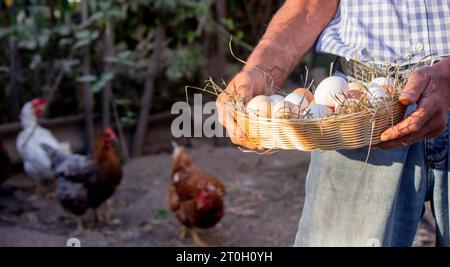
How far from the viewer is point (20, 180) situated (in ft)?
17.2

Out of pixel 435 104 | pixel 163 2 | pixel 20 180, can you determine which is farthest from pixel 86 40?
pixel 435 104

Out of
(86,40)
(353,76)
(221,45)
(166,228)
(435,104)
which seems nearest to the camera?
(435,104)

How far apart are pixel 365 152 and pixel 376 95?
0.76 feet

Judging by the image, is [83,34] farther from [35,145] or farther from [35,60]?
[35,145]

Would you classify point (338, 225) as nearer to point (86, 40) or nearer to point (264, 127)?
point (264, 127)

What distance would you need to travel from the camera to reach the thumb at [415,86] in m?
1.56

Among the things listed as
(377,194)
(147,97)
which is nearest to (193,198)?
(147,97)

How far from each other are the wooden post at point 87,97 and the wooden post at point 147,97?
0.46 m

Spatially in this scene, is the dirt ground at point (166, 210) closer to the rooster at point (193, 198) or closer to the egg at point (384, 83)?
the rooster at point (193, 198)

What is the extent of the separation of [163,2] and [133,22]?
0.40 metres

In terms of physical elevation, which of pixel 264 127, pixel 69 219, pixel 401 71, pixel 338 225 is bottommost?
pixel 69 219

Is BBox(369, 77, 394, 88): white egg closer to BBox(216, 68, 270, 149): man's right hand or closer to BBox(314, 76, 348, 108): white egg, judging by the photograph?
BBox(314, 76, 348, 108): white egg

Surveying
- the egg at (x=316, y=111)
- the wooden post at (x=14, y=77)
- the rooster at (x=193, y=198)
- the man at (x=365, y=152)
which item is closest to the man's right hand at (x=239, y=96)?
the man at (x=365, y=152)

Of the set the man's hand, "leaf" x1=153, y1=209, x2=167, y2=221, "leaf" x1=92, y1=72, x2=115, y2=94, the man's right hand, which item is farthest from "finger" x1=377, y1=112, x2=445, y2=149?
"leaf" x1=92, y1=72, x2=115, y2=94
